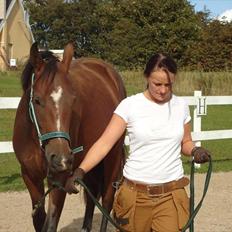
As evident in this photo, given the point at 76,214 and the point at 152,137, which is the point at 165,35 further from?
the point at 152,137

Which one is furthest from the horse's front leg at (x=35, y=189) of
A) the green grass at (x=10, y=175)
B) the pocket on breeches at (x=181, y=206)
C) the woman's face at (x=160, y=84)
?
the green grass at (x=10, y=175)

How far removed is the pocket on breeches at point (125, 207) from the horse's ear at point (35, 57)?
124 centimetres

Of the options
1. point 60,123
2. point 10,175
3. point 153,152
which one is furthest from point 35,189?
point 10,175

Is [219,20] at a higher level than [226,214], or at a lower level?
higher

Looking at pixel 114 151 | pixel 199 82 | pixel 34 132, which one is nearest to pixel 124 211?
pixel 34 132

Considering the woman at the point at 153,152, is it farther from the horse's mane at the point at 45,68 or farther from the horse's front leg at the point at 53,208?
the horse's front leg at the point at 53,208

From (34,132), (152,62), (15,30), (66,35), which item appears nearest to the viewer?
(152,62)

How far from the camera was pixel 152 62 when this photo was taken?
347 cm

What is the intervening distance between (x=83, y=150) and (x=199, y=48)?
29.9m

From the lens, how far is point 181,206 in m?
3.52

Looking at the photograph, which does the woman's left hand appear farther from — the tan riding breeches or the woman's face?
Answer: the woman's face

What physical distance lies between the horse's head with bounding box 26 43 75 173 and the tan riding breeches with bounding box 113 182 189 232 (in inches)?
19.8

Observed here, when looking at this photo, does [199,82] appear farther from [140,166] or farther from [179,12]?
[140,166]

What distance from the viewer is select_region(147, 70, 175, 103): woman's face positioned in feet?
11.1
